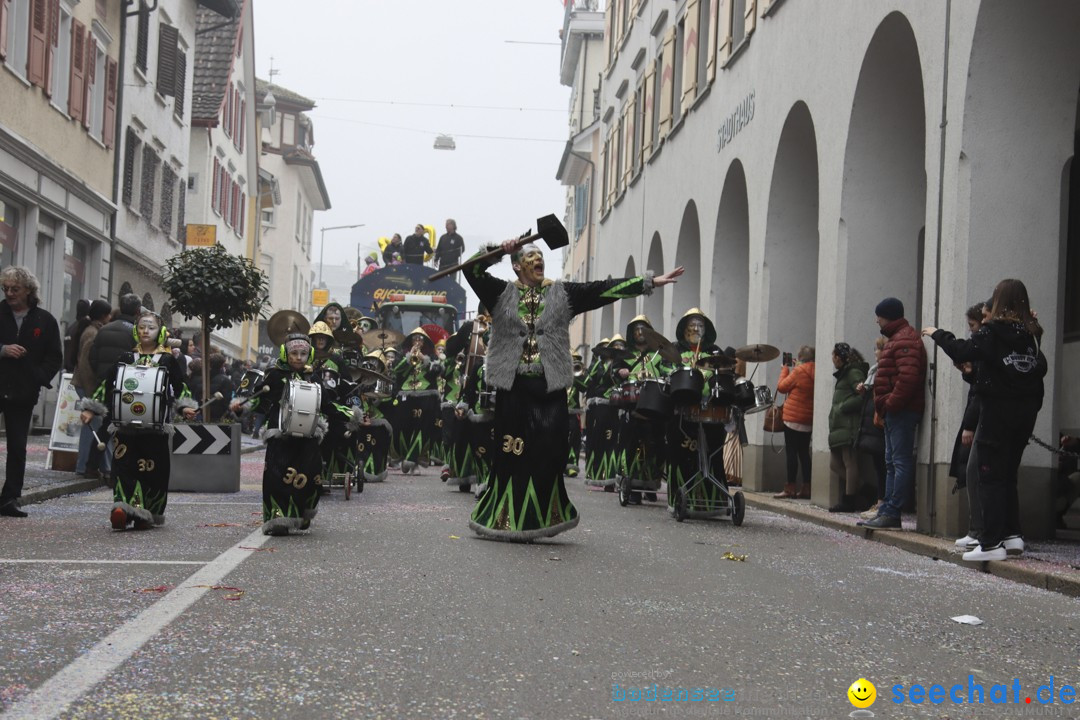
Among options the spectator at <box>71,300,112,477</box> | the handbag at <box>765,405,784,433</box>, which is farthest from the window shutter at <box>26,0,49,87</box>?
the handbag at <box>765,405,784,433</box>

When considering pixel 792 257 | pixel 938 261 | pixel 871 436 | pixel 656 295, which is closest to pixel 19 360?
pixel 938 261

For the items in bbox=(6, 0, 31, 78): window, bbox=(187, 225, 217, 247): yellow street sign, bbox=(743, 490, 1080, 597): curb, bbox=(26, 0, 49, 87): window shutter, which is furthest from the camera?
bbox=(187, 225, 217, 247): yellow street sign

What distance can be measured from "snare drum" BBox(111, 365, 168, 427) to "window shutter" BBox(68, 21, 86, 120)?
16521 mm

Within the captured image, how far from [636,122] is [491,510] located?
1080 inches

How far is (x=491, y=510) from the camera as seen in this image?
1099 cm

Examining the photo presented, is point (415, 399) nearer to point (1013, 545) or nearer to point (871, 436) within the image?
point (871, 436)

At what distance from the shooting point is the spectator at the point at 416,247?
3853cm

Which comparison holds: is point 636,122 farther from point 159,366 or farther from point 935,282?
point 159,366

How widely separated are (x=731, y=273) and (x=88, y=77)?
12046 mm

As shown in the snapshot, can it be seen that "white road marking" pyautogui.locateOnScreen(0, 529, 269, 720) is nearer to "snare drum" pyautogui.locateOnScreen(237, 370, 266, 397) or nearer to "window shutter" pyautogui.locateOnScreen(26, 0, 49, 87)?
"snare drum" pyautogui.locateOnScreen(237, 370, 266, 397)

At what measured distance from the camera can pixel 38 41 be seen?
78.0 feet

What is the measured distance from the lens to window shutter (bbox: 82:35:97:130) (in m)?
27.2

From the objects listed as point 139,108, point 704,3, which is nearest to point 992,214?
point 704,3

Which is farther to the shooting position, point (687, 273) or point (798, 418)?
point (687, 273)
